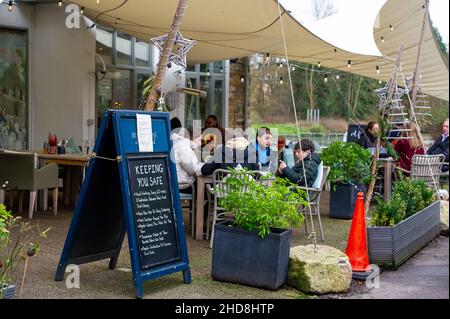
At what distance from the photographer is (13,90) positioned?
420 inches

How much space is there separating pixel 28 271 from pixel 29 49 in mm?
6236

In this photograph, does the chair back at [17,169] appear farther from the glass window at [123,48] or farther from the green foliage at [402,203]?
the glass window at [123,48]

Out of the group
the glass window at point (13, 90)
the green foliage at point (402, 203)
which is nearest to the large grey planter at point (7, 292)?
the green foliage at point (402, 203)

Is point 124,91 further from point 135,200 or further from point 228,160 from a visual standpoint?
point 135,200

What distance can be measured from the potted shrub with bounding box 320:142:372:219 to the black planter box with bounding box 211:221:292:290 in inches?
150

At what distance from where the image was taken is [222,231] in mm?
5211

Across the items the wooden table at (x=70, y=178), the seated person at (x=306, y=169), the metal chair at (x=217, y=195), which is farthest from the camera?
the wooden table at (x=70, y=178)

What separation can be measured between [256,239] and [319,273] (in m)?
0.53

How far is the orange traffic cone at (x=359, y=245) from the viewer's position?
18.9ft

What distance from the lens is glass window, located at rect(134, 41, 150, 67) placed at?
1241 cm

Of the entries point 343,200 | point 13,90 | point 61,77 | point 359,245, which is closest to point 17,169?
point 13,90

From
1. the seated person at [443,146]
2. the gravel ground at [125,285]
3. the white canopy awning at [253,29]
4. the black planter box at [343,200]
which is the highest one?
the white canopy awning at [253,29]

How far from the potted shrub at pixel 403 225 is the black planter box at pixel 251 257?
3.89 feet

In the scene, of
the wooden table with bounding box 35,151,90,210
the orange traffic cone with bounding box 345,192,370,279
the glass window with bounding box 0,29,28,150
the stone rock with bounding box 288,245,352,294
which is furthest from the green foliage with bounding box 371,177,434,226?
the glass window with bounding box 0,29,28,150
